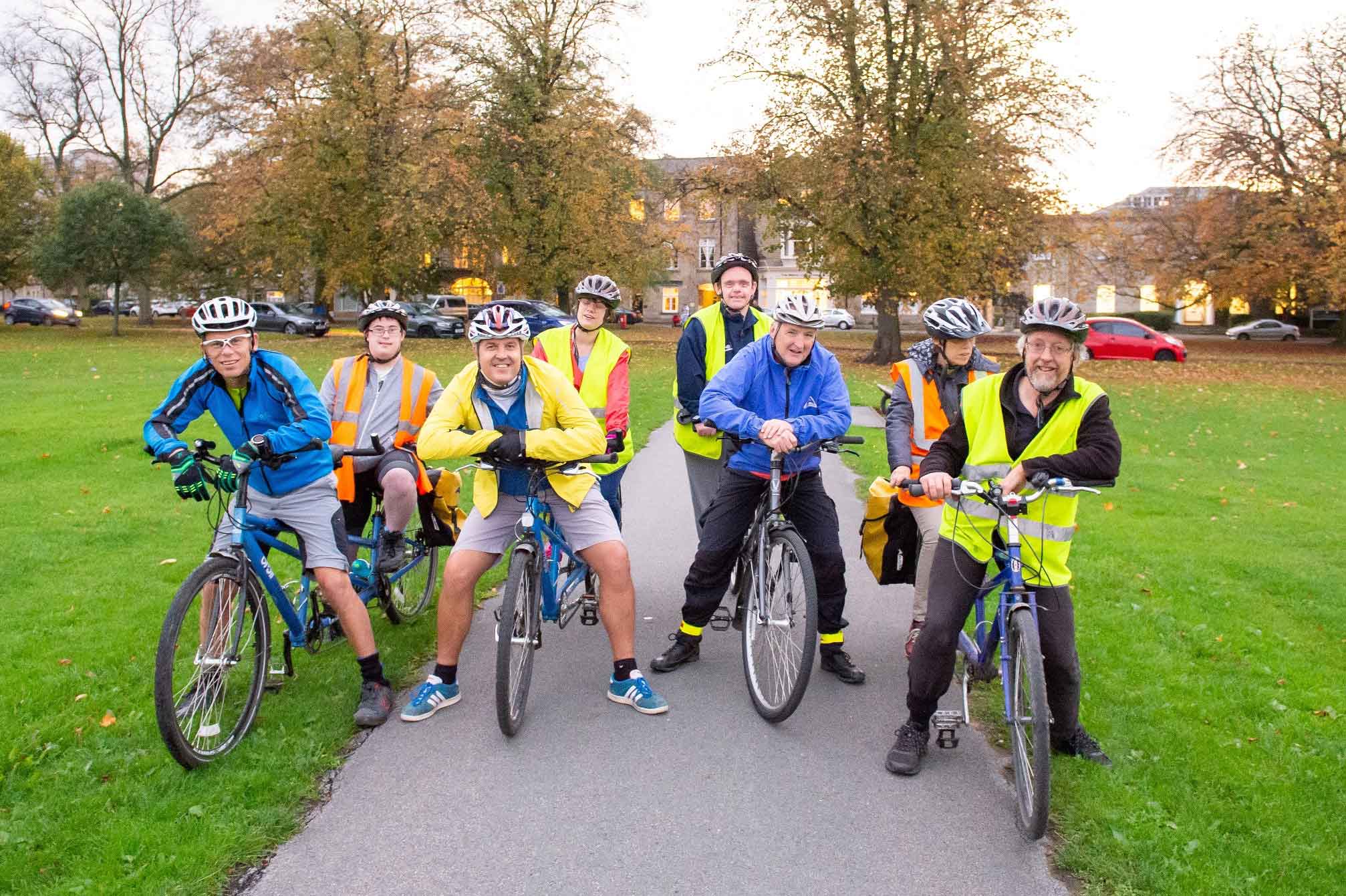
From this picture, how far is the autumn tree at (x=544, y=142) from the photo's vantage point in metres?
39.0

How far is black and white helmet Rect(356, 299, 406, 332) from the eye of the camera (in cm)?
652

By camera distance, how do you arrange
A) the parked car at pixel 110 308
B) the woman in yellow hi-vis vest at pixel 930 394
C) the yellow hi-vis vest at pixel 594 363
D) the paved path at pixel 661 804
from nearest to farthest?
A: the paved path at pixel 661 804
the woman in yellow hi-vis vest at pixel 930 394
the yellow hi-vis vest at pixel 594 363
the parked car at pixel 110 308

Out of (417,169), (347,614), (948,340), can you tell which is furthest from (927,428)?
(417,169)

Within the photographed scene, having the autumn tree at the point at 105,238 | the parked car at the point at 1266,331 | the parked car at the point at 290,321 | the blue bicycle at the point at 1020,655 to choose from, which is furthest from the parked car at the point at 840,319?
the blue bicycle at the point at 1020,655

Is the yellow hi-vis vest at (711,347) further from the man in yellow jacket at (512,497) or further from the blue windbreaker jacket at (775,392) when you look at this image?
the man in yellow jacket at (512,497)

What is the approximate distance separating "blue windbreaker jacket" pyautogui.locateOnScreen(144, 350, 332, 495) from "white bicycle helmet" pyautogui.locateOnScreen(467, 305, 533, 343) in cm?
80

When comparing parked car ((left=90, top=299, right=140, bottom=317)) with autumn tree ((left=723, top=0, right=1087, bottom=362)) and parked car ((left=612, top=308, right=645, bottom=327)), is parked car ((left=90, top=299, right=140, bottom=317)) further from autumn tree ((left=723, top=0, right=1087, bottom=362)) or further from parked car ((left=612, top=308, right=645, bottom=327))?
autumn tree ((left=723, top=0, right=1087, bottom=362))

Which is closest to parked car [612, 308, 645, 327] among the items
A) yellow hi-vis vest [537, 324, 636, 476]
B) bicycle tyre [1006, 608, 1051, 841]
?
yellow hi-vis vest [537, 324, 636, 476]

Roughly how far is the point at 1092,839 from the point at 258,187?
40172mm

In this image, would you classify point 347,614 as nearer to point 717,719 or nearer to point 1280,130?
point 717,719

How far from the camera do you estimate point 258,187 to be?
128ft

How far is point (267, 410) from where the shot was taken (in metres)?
5.14

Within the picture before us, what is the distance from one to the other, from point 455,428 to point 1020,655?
268 centimetres

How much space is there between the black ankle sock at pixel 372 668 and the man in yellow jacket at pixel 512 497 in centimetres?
21
